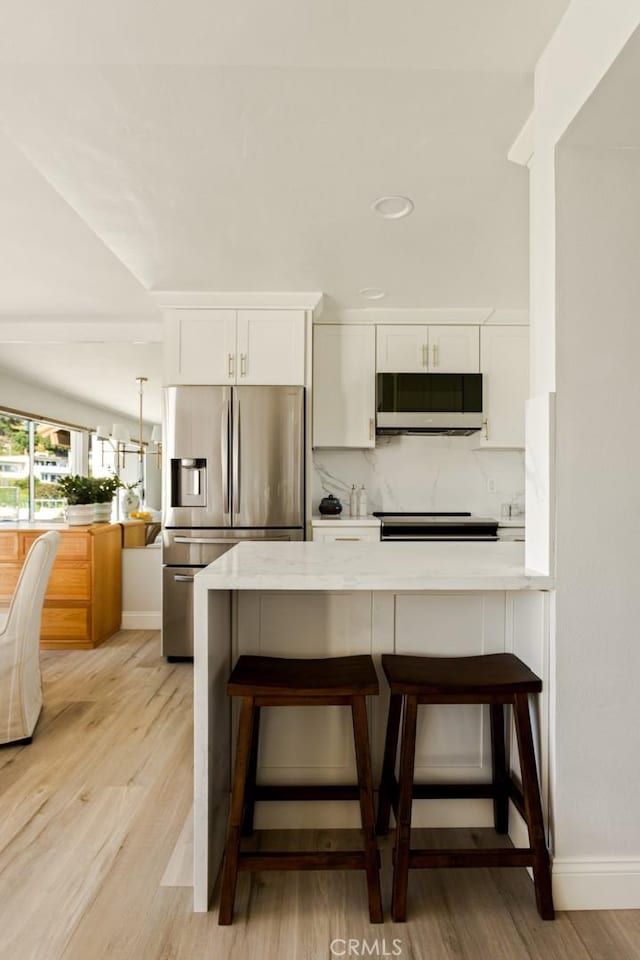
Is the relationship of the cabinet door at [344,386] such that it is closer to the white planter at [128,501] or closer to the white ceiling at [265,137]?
the white ceiling at [265,137]

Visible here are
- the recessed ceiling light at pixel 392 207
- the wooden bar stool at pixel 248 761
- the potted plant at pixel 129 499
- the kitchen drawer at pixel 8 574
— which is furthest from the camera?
the potted plant at pixel 129 499

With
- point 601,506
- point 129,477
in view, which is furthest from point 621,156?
point 129,477

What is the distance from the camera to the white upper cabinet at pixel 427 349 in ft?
13.2

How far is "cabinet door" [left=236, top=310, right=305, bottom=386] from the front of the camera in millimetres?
3633

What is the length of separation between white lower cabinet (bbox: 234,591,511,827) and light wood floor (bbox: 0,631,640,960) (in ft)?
0.38

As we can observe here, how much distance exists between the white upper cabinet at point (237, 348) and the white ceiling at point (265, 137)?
1.05ft

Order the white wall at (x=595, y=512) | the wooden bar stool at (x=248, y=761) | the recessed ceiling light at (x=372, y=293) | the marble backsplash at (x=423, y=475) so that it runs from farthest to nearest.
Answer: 1. the marble backsplash at (x=423, y=475)
2. the recessed ceiling light at (x=372, y=293)
3. the white wall at (x=595, y=512)
4. the wooden bar stool at (x=248, y=761)

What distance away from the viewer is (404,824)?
1444 millimetres

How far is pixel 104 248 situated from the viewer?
2.97 meters

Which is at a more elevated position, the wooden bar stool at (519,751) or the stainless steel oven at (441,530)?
the stainless steel oven at (441,530)

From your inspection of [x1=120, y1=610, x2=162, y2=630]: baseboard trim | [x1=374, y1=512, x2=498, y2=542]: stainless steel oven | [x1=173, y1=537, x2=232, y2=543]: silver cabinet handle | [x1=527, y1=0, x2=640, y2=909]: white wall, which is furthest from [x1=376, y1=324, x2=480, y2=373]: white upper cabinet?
[x1=120, y1=610, x2=162, y2=630]: baseboard trim

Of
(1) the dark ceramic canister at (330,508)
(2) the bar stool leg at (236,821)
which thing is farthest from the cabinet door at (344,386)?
(2) the bar stool leg at (236,821)

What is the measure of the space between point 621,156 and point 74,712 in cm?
321

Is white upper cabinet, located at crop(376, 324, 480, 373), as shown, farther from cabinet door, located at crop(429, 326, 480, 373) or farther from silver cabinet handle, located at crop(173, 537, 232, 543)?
silver cabinet handle, located at crop(173, 537, 232, 543)
